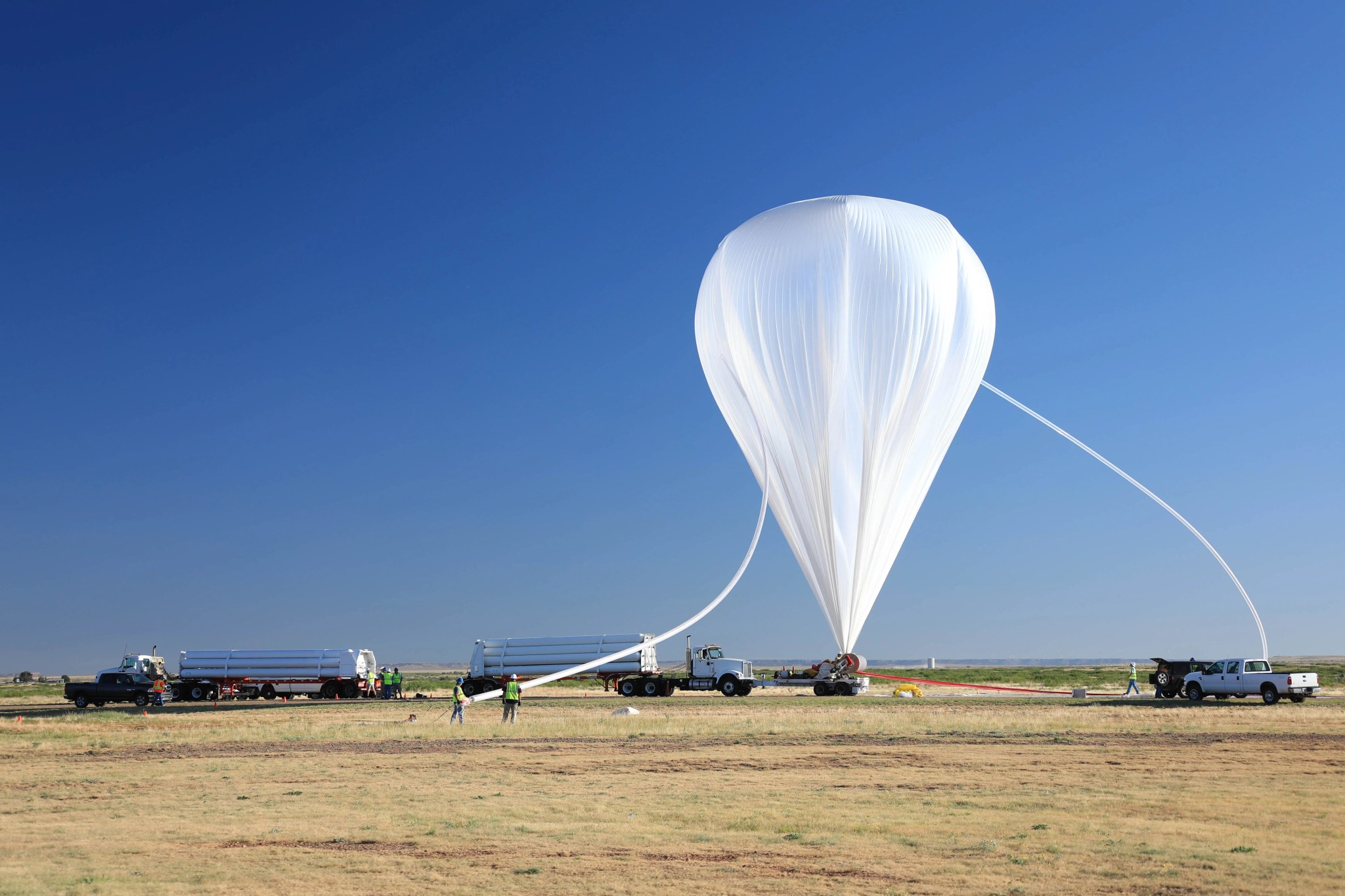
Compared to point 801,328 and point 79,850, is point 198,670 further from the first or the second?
point 79,850

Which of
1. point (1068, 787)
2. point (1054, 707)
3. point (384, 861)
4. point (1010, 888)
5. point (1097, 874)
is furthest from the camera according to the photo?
point (1054, 707)

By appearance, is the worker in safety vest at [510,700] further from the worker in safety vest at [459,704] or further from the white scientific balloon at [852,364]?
the white scientific balloon at [852,364]

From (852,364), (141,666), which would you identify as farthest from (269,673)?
(852,364)

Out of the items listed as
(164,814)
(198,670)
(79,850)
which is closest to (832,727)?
(164,814)

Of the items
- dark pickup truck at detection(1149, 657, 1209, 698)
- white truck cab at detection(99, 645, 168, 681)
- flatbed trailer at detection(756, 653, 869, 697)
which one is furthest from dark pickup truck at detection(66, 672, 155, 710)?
dark pickup truck at detection(1149, 657, 1209, 698)

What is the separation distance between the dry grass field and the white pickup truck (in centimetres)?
1014

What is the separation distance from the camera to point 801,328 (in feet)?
127

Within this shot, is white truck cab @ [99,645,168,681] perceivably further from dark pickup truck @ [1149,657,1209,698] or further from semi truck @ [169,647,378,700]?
dark pickup truck @ [1149,657,1209,698]

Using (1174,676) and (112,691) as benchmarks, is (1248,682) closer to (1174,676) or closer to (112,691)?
(1174,676)

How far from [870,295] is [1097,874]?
2893 cm

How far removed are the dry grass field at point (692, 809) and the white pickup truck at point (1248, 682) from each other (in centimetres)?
1014

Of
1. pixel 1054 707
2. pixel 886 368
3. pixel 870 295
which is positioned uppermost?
pixel 870 295

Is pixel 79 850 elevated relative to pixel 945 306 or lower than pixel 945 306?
lower

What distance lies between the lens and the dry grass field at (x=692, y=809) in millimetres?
11133
